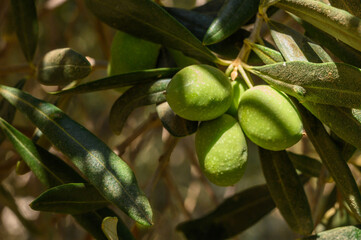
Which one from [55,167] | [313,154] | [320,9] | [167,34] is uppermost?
[320,9]

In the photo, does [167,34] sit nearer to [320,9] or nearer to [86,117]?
[320,9]

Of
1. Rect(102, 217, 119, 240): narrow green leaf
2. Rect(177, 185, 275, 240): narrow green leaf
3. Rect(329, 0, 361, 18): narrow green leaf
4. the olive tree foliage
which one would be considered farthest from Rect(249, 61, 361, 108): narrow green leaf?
Rect(177, 185, 275, 240): narrow green leaf

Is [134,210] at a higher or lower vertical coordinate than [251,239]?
higher

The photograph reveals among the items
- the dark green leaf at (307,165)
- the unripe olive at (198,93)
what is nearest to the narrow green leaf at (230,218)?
the dark green leaf at (307,165)

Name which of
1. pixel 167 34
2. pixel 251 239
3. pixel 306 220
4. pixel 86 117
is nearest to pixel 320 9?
pixel 167 34

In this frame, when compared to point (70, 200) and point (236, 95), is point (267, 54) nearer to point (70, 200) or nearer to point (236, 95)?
point (236, 95)

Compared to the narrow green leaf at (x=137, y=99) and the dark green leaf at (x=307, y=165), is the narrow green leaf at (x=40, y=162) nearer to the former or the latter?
the narrow green leaf at (x=137, y=99)
